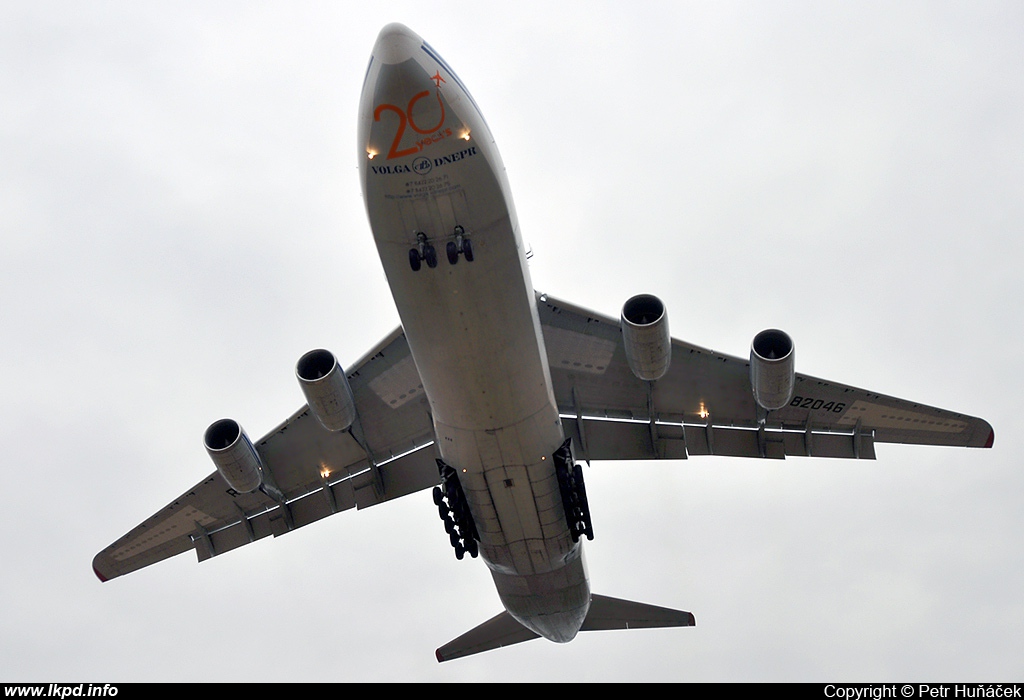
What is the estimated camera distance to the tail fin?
19.5 m

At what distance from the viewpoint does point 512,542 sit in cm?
1551

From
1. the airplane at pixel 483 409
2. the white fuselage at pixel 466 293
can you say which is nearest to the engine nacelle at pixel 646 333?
the airplane at pixel 483 409

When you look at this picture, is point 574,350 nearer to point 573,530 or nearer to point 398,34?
point 573,530

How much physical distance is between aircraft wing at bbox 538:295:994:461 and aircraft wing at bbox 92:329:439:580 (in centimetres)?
293

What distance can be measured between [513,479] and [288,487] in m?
5.57

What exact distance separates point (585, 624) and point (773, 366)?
8546mm

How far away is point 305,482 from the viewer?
17625mm

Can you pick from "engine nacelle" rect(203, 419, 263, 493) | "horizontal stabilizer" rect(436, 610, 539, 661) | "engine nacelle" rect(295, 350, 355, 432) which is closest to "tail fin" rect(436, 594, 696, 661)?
"horizontal stabilizer" rect(436, 610, 539, 661)

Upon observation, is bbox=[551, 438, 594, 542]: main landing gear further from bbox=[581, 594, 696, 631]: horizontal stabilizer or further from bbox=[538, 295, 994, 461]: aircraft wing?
bbox=[581, 594, 696, 631]: horizontal stabilizer

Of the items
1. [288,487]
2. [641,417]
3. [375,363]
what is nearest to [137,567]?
[288,487]

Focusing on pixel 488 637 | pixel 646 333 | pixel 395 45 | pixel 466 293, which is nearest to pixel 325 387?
pixel 466 293

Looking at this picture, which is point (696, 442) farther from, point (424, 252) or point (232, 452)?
point (232, 452)

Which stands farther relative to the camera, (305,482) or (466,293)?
(305,482)

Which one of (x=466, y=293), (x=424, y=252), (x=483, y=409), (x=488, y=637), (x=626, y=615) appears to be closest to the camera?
(x=424, y=252)
